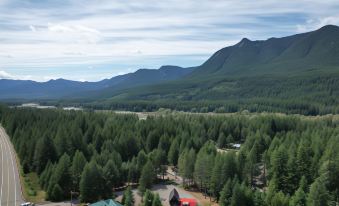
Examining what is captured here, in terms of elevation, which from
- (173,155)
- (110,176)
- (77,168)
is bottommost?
(110,176)

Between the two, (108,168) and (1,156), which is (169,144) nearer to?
(108,168)

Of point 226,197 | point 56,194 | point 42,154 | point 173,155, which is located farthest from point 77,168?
point 226,197

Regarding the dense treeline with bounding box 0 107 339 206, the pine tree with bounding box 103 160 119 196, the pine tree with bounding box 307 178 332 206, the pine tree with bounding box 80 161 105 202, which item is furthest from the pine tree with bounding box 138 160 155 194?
the pine tree with bounding box 307 178 332 206

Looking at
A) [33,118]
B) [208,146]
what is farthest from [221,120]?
[33,118]

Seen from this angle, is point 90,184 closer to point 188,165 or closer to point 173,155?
point 188,165

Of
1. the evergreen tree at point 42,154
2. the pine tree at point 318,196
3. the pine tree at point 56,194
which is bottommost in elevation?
the pine tree at point 56,194

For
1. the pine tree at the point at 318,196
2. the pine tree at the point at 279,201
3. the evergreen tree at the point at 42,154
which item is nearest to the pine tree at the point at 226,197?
the pine tree at the point at 279,201

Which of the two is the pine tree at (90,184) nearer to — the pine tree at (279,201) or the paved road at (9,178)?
the paved road at (9,178)

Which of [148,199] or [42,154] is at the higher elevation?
[42,154]

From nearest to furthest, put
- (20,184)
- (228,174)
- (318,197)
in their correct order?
(318,197), (228,174), (20,184)
